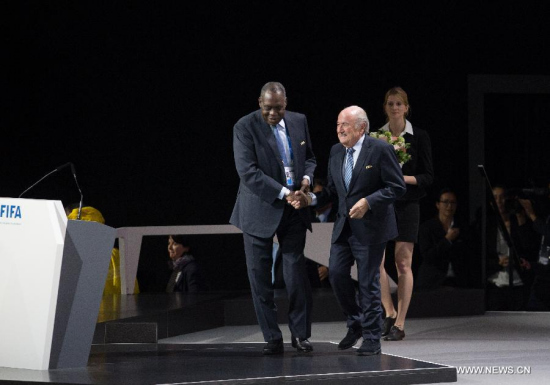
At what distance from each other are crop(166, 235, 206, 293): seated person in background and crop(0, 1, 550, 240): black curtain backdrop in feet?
2.69

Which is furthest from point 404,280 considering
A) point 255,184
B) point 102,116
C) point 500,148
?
point 102,116

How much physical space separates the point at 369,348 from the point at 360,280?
0.37 m

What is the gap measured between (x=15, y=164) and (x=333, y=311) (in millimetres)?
3345

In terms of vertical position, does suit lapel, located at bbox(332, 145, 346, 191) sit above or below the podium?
above

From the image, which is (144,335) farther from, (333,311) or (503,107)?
(503,107)

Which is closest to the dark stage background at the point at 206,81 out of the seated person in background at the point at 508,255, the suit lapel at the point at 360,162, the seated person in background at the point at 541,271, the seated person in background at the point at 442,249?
the seated person in background at the point at 508,255

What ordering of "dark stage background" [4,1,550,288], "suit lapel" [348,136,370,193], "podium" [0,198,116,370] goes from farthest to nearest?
"dark stage background" [4,1,550,288], "suit lapel" [348,136,370,193], "podium" [0,198,116,370]

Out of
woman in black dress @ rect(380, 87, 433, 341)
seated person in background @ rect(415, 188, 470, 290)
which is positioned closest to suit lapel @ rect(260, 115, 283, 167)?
woman in black dress @ rect(380, 87, 433, 341)

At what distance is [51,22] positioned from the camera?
9438mm

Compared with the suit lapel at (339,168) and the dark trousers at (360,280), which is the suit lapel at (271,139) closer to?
the suit lapel at (339,168)

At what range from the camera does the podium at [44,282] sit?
455cm

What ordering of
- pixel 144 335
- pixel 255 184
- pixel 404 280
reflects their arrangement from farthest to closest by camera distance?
pixel 404 280
pixel 144 335
pixel 255 184

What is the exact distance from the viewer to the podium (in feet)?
14.9

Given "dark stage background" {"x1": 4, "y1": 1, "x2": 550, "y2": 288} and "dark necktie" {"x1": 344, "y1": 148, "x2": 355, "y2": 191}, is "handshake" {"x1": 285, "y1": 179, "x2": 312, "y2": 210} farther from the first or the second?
"dark stage background" {"x1": 4, "y1": 1, "x2": 550, "y2": 288}
